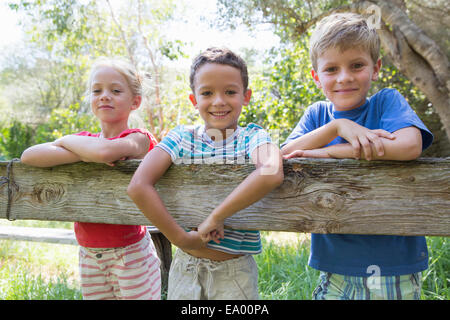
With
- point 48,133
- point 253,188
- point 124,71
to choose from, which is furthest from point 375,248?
point 48,133

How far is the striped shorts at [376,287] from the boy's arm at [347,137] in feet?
1.85

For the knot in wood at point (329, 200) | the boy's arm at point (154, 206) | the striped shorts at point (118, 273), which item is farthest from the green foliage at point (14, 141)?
the knot in wood at point (329, 200)

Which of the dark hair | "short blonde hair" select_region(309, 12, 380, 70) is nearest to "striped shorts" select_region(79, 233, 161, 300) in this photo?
the dark hair

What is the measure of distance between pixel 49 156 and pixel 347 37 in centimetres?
132

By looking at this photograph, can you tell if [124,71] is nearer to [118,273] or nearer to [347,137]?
[118,273]

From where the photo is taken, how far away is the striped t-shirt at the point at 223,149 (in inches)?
54.2

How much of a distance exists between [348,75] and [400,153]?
42cm

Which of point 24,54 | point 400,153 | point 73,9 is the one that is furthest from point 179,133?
point 24,54

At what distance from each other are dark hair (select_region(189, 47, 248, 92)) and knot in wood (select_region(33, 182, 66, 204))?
2.46 ft

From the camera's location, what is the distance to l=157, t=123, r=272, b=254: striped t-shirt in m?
1.38

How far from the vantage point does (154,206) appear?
4.06 feet

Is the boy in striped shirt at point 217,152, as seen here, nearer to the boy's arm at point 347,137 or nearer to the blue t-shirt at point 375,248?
the boy's arm at point 347,137

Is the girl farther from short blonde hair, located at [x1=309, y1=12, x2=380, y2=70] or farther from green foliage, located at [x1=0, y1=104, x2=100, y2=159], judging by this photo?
green foliage, located at [x1=0, y1=104, x2=100, y2=159]
